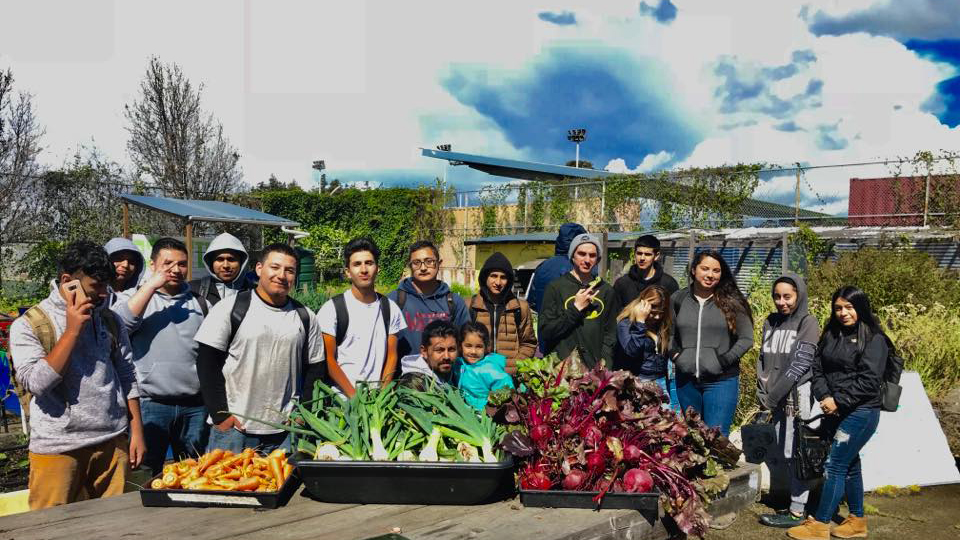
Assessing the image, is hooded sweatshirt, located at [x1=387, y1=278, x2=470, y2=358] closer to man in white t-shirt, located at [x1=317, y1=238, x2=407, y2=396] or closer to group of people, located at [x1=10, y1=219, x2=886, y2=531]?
group of people, located at [x1=10, y1=219, x2=886, y2=531]

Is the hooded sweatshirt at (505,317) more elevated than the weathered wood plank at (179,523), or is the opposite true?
the hooded sweatshirt at (505,317)

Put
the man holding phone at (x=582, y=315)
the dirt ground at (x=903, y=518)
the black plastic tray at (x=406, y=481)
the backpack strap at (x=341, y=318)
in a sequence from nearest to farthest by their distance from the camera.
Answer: the black plastic tray at (x=406, y=481), the backpack strap at (x=341, y=318), the man holding phone at (x=582, y=315), the dirt ground at (x=903, y=518)

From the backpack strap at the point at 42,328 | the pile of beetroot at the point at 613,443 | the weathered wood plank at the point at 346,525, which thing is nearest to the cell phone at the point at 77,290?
the backpack strap at the point at 42,328

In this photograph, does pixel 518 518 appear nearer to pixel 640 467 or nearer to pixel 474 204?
pixel 640 467

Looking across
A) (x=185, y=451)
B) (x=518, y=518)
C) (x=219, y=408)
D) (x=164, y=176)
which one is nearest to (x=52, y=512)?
(x=219, y=408)

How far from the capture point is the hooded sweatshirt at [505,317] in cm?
491


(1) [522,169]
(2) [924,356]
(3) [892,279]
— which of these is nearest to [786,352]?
(2) [924,356]

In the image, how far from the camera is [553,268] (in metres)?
6.02

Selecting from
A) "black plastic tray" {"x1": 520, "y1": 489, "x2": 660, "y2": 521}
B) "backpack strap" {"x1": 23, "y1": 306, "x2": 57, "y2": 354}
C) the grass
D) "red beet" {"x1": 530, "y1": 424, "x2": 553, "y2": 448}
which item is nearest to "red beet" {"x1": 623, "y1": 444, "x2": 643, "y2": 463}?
"black plastic tray" {"x1": 520, "y1": 489, "x2": 660, "y2": 521}

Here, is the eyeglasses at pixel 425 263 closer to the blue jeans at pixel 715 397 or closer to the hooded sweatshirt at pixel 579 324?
the hooded sweatshirt at pixel 579 324

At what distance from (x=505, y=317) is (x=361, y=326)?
120 centimetres

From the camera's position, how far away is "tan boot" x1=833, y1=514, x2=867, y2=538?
4.88 meters

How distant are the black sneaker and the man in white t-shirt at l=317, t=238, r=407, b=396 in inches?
124

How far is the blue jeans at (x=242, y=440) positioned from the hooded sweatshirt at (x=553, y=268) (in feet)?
9.28
